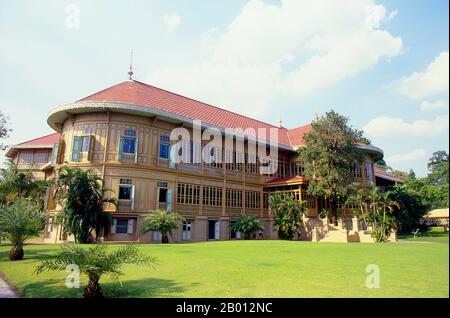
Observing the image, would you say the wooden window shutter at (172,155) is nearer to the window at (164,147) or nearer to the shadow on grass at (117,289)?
the window at (164,147)

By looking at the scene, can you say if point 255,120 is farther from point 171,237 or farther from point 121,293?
point 121,293

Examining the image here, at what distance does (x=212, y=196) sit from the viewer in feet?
83.9

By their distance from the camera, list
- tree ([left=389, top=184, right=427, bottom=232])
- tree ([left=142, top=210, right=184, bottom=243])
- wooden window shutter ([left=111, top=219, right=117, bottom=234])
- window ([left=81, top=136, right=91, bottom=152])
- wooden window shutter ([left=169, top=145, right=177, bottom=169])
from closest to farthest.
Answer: tree ([left=142, top=210, right=184, bottom=243]) → wooden window shutter ([left=111, top=219, right=117, bottom=234]) → window ([left=81, top=136, right=91, bottom=152]) → wooden window shutter ([left=169, top=145, right=177, bottom=169]) → tree ([left=389, top=184, right=427, bottom=232])

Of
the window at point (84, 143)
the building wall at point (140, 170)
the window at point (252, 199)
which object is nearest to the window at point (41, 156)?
the building wall at point (140, 170)

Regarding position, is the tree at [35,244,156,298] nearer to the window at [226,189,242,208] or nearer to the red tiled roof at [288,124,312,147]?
the window at [226,189,242,208]

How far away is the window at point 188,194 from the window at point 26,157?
23.2 meters

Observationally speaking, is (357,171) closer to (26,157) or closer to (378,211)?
(378,211)

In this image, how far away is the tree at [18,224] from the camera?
11.0 meters

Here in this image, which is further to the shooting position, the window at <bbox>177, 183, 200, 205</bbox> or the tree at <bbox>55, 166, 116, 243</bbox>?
the window at <bbox>177, 183, 200, 205</bbox>

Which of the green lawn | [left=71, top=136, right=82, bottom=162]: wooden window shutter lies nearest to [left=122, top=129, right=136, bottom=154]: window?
[left=71, top=136, right=82, bottom=162]: wooden window shutter

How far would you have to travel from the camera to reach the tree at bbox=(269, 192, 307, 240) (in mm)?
24922

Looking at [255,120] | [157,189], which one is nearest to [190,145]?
[157,189]

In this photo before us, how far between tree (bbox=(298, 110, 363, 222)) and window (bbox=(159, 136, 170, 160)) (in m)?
11.1
